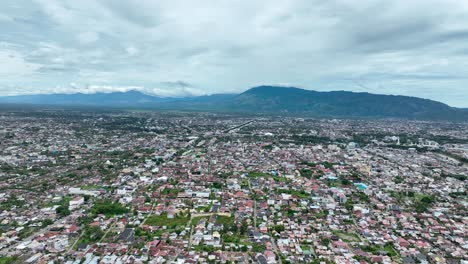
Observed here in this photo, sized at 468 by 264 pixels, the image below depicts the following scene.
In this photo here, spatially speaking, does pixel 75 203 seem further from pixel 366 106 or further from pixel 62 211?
pixel 366 106

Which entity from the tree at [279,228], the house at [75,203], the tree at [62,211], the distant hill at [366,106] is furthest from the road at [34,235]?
the distant hill at [366,106]

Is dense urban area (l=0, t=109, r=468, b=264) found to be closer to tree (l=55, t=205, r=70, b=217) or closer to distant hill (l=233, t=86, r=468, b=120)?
tree (l=55, t=205, r=70, b=217)

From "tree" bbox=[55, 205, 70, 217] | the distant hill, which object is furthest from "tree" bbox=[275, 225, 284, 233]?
the distant hill

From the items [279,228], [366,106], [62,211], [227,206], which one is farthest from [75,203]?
[366,106]

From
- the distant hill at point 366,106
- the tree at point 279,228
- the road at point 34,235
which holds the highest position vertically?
the distant hill at point 366,106

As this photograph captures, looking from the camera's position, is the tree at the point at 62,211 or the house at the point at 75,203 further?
the house at the point at 75,203

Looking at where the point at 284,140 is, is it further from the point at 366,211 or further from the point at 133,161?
the point at 366,211

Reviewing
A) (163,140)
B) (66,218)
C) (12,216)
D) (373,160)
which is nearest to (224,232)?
(66,218)

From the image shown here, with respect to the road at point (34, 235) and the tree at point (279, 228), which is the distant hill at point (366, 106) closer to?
the tree at point (279, 228)
